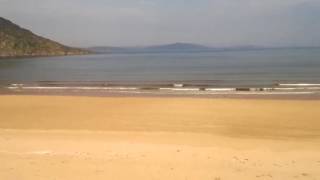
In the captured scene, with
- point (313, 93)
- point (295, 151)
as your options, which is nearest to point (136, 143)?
point (295, 151)

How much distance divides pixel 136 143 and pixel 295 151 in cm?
331

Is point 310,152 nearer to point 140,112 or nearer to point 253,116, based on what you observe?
point 253,116

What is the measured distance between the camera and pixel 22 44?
153625 millimetres

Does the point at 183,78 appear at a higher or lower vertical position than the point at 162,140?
higher

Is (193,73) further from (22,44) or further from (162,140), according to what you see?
(22,44)

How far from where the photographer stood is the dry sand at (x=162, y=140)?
798 centimetres

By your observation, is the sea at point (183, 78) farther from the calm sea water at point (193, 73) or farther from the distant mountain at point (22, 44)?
the distant mountain at point (22, 44)

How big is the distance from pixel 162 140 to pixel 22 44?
487 feet

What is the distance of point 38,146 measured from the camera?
1066cm

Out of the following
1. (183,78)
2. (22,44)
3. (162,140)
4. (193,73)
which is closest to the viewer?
(162,140)

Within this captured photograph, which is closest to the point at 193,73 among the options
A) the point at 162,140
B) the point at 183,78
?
the point at 183,78

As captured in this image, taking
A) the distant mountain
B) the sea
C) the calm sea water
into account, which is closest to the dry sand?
the sea

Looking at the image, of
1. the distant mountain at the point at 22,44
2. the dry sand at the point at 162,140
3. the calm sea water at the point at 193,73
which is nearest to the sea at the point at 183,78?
the calm sea water at the point at 193,73

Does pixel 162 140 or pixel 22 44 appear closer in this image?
pixel 162 140
